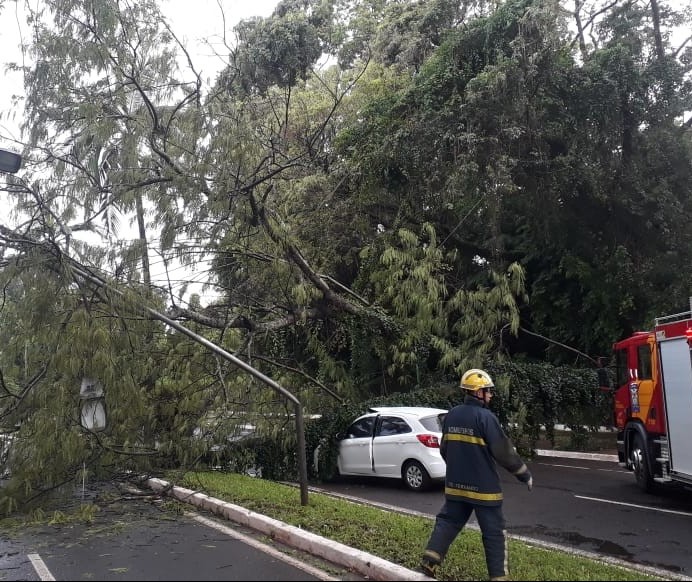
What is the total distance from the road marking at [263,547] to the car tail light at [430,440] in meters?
4.39

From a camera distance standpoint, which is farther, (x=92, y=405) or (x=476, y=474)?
(x=92, y=405)

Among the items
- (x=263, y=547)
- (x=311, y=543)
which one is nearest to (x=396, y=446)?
(x=263, y=547)

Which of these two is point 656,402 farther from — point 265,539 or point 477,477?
point 265,539

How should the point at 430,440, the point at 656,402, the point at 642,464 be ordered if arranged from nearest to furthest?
the point at 656,402 < the point at 642,464 < the point at 430,440

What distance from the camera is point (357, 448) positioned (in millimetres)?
13312

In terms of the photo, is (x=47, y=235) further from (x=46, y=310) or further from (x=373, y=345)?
(x=373, y=345)

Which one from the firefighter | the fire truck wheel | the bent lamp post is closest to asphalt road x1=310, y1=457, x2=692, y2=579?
the fire truck wheel

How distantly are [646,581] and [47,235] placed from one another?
322 inches

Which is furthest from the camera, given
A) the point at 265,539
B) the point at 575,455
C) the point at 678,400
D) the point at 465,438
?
the point at 575,455

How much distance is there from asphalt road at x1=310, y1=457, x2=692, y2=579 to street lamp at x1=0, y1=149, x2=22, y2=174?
711cm

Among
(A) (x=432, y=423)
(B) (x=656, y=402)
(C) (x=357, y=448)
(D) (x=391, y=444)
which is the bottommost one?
(C) (x=357, y=448)

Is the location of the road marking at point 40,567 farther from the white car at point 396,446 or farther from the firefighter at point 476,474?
the white car at point 396,446

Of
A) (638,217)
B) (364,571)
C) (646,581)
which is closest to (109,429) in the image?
(364,571)

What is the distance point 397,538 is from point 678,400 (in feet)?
16.6
